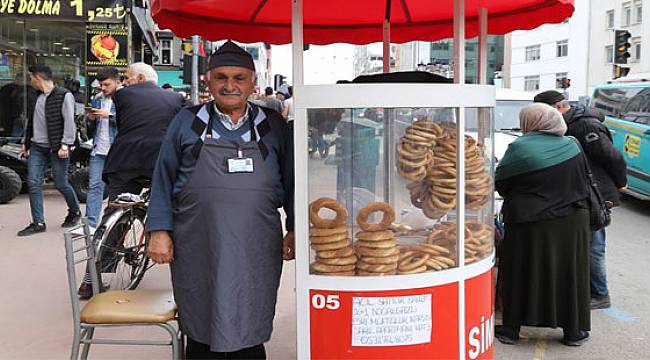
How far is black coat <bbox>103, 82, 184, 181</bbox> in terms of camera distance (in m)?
5.54

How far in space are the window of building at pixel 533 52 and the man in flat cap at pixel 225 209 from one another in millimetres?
58077

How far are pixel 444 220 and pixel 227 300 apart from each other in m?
1.11

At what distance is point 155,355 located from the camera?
180 inches

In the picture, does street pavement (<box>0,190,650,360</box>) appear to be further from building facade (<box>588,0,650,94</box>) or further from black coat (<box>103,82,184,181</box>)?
building facade (<box>588,0,650,94</box>)

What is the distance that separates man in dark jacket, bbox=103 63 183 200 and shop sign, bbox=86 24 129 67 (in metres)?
7.08

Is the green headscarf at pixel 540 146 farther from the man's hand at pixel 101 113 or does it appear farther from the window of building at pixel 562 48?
the window of building at pixel 562 48

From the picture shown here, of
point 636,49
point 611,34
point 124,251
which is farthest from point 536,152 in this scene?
point 611,34

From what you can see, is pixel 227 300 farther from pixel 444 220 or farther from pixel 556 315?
pixel 556 315

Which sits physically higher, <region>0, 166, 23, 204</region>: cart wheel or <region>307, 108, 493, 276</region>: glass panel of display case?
<region>307, 108, 493, 276</region>: glass panel of display case

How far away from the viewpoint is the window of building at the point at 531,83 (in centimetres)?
5869

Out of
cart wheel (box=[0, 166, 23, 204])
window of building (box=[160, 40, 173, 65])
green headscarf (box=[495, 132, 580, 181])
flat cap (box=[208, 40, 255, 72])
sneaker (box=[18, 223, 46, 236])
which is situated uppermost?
window of building (box=[160, 40, 173, 65])

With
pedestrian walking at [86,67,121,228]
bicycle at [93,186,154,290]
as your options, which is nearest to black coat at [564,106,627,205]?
bicycle at [93,186,154,290]

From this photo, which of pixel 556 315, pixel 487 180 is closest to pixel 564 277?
pixel 556 315

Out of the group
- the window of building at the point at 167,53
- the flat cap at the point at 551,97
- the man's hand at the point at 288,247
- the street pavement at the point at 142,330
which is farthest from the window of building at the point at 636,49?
the man's hand at the point at 288,247
